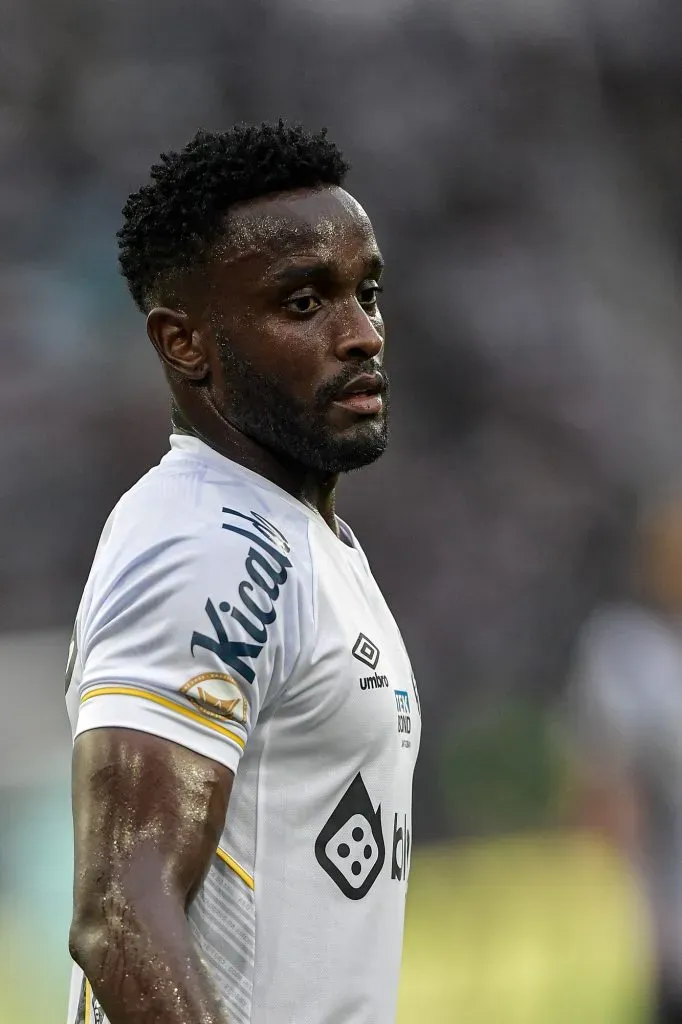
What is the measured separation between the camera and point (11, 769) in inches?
216

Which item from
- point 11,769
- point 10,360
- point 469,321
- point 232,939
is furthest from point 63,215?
point 232,939

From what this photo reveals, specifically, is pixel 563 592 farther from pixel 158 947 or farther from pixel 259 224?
pixel 158 947

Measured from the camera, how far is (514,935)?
5703 mm

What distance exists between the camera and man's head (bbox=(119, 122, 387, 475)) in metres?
2.07

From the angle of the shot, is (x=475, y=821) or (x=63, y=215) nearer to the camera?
(x=475, y=821)

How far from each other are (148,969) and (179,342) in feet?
3.23

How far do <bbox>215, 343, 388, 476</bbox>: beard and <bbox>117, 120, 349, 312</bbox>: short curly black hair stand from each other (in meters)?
0.18

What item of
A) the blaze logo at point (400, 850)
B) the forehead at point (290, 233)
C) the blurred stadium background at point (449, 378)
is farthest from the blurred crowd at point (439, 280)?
the forehead at point (290, 233)

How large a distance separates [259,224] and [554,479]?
5.05m

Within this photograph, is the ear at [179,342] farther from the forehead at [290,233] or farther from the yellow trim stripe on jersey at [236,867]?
the yellow trim stripe on jersey at [236,867]

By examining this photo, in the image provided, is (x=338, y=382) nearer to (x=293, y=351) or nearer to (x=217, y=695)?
(x=293, y=351)

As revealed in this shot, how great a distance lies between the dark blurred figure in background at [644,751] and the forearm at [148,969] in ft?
13.3

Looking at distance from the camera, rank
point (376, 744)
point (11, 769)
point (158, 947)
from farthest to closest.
Result: point (11, 769) → point (376, 744) → point (158, 947)

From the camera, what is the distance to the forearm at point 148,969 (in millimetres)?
1544
